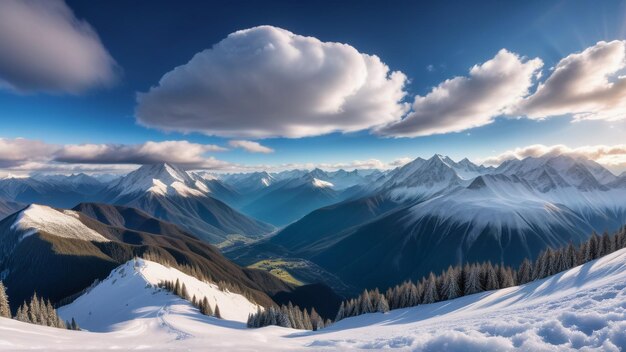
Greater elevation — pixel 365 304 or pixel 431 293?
pixel 431 293

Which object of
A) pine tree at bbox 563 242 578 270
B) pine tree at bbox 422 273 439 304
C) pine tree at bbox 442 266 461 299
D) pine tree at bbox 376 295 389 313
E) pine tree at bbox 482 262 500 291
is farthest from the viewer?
pine tree at bbox 422 273 439 304

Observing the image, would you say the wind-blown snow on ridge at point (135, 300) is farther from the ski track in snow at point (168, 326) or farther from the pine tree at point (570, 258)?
the pine tree at point (570, 258)

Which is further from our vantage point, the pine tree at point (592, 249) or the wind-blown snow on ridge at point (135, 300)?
the wind-blown snow on ridge at point (135, 300)

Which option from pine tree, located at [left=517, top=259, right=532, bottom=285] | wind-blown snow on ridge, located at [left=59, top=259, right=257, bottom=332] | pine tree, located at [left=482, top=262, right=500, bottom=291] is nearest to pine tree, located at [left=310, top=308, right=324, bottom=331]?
wind-blown snow on ridge, located at [left=59, top=259, right=257, bottom=332]

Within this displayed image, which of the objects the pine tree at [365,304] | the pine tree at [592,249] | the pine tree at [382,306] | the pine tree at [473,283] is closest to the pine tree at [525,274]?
the pine tree at [592,249]

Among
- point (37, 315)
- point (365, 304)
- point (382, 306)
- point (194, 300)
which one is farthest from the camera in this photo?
point (194, 300)

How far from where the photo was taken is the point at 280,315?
80.5 metres

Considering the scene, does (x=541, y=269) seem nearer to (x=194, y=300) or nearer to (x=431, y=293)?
(x=431, y=293)

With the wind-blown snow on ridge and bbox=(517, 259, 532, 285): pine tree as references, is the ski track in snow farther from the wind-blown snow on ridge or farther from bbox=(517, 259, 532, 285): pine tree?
bbox=(517, 259, 532, 285): pine tree

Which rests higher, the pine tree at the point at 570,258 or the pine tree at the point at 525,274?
the pine tree at the point at 570,258

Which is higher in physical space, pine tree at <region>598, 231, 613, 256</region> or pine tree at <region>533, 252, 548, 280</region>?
pine tree at <region>598, 231, 613, 256</region>

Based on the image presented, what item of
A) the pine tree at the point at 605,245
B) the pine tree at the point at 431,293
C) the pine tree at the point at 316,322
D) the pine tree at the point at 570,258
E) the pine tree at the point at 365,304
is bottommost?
the pine tree at the point at 316,322

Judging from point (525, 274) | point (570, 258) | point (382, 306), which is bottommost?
point (382, 306)

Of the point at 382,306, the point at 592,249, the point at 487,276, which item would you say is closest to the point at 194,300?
the point at 382,306
